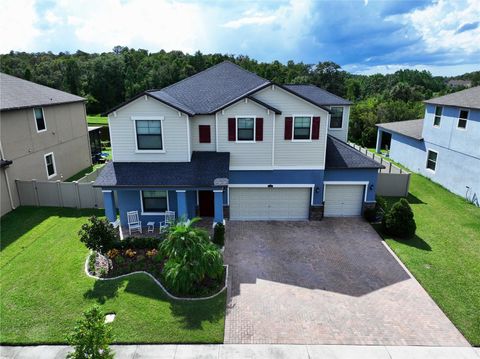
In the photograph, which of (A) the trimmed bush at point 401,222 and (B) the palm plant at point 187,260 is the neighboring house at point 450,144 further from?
(B) the palm plant at point 187,260

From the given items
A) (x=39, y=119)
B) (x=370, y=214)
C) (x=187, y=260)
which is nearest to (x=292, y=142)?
(x=370, y=214)

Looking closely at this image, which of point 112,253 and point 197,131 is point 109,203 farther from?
point 197,131

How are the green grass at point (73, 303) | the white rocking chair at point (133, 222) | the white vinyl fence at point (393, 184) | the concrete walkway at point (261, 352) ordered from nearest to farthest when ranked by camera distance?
the concrete walkway at point (261, 352), the green grass at point (73, 303), the white rocking chair at point (133, 222), the white vinyl fence at point (393, 184)

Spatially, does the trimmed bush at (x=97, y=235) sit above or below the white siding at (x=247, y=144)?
below

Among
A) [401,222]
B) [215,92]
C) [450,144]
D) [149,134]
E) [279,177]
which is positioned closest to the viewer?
[401,222]

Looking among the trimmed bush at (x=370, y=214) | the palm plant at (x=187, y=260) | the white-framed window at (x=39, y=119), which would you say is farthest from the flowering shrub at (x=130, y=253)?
the white-framed window at (x=39, y=119)

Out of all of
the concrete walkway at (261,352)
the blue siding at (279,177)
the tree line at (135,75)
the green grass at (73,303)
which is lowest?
the concrete walkway at (261,352)

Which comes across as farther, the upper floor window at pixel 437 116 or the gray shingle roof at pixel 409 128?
the gray shingle roof at pixel 409 128
